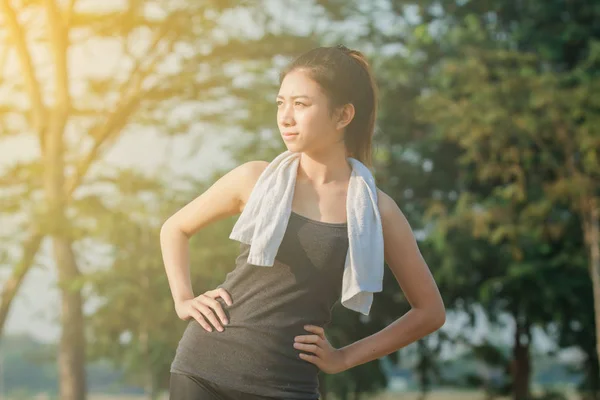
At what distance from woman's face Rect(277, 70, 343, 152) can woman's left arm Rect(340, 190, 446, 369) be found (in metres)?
Result: 0.24

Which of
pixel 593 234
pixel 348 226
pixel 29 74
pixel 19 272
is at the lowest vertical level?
pixel 348 226

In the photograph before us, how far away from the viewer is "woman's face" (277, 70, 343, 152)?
8.09 ft

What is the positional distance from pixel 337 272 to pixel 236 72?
15.6m

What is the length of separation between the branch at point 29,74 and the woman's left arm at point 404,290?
1601cm

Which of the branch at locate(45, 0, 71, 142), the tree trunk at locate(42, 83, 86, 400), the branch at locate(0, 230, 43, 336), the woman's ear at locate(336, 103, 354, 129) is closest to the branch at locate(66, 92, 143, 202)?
the tree trunk at locate(42, 83, 86, 400)

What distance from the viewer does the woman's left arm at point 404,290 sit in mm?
2523

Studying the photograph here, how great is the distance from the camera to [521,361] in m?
20.6

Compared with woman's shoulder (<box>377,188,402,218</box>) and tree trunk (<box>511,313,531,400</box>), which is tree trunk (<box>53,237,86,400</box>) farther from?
woman's shoulder (<box>377,188,402,218</box>)

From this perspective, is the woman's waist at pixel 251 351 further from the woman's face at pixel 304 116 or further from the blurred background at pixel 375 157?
the blurred background at pixel 375 157

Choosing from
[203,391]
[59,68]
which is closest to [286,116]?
[203,391]

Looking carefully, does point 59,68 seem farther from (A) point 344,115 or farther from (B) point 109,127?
(A) point 344,115

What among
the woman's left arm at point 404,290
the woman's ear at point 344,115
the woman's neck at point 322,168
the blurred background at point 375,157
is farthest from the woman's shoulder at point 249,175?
the blurred background at point 375,157

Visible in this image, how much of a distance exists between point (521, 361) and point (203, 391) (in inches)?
754

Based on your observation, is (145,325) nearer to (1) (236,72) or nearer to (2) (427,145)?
(1) (236,72)
